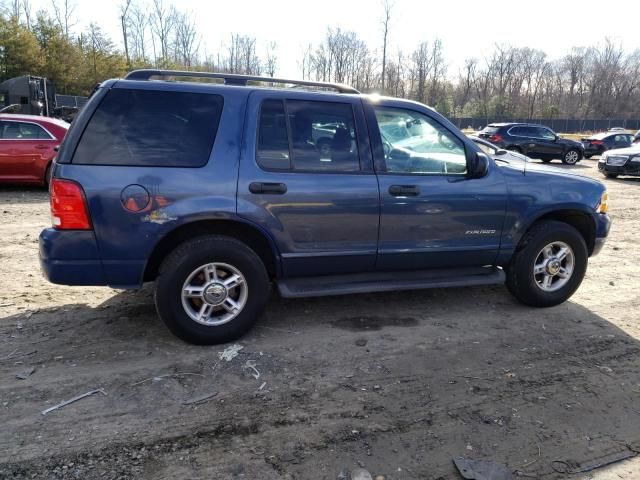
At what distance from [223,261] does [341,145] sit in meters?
1.32

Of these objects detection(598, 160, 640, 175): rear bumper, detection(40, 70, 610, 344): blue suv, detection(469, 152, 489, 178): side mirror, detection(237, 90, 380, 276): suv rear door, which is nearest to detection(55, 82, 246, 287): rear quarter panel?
detection(40, 70, 610, 344): blue suv

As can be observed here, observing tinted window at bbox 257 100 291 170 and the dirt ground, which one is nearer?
the dirt ground

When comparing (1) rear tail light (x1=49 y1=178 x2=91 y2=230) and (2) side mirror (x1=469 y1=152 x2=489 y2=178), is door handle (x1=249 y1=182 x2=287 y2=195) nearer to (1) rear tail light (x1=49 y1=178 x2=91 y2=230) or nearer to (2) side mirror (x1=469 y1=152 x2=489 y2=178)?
(1) rear tail light (x1=49 y1=178 x2=91 y2=230)

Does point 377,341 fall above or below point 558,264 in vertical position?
below

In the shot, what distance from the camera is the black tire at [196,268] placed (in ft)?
11.9

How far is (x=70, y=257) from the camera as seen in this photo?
3.47m

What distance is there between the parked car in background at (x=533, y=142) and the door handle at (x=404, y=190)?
17277mm

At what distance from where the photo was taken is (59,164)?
3.41 m

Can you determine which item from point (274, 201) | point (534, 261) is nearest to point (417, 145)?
point (274, 201)

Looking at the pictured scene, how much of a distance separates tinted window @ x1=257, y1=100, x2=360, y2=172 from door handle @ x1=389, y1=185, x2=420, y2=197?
0.34m

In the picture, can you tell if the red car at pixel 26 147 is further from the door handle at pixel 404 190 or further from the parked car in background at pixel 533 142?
the parked car in background at pixel 533 142

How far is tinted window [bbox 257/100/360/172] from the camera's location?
151 inches

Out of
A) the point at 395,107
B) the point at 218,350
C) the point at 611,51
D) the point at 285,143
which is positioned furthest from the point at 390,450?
the point at 611,51

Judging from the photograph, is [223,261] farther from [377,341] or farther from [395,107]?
[395,107]
